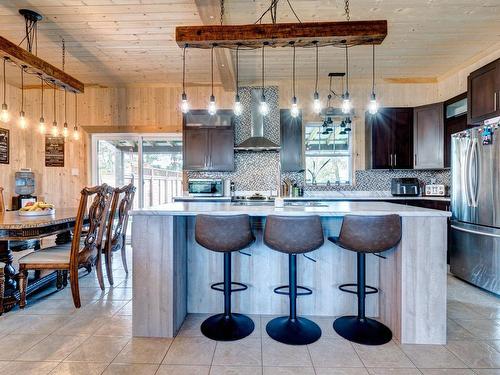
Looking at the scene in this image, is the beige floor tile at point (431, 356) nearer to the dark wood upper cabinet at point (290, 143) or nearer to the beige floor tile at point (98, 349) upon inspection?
the beige floor tile at point (98, 349)

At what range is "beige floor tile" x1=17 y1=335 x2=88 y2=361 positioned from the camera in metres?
1.93

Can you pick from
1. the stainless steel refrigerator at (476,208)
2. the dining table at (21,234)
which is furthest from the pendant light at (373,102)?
the dining table at (21,234)

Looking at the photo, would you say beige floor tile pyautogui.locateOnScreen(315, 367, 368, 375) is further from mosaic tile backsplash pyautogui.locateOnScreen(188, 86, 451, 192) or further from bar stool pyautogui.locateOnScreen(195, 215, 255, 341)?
mosaic tile backsplash pyautogui.locateOnScreen(188, 86, 451, 192)

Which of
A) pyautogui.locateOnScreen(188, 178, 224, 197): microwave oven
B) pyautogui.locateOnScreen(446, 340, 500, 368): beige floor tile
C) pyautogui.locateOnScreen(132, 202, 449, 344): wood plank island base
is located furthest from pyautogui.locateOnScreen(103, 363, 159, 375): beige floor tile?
pyautogui.locateOnScreen(188, 178, 224, 197): microwave oven

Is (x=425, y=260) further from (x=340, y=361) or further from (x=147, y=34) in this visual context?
(x=147, y=34)

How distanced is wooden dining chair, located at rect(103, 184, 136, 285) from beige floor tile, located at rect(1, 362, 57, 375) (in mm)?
1345

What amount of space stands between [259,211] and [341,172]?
3.51 metres

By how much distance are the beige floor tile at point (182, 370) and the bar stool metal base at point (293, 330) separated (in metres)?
0.59

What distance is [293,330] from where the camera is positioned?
2.24 metres

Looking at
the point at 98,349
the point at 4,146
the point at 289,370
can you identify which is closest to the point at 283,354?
the point at 289,370

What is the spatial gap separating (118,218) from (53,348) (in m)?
1.66

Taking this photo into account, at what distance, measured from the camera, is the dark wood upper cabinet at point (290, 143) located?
485 centimetres

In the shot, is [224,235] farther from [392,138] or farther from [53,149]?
[53,149]

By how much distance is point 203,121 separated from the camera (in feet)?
16.0
